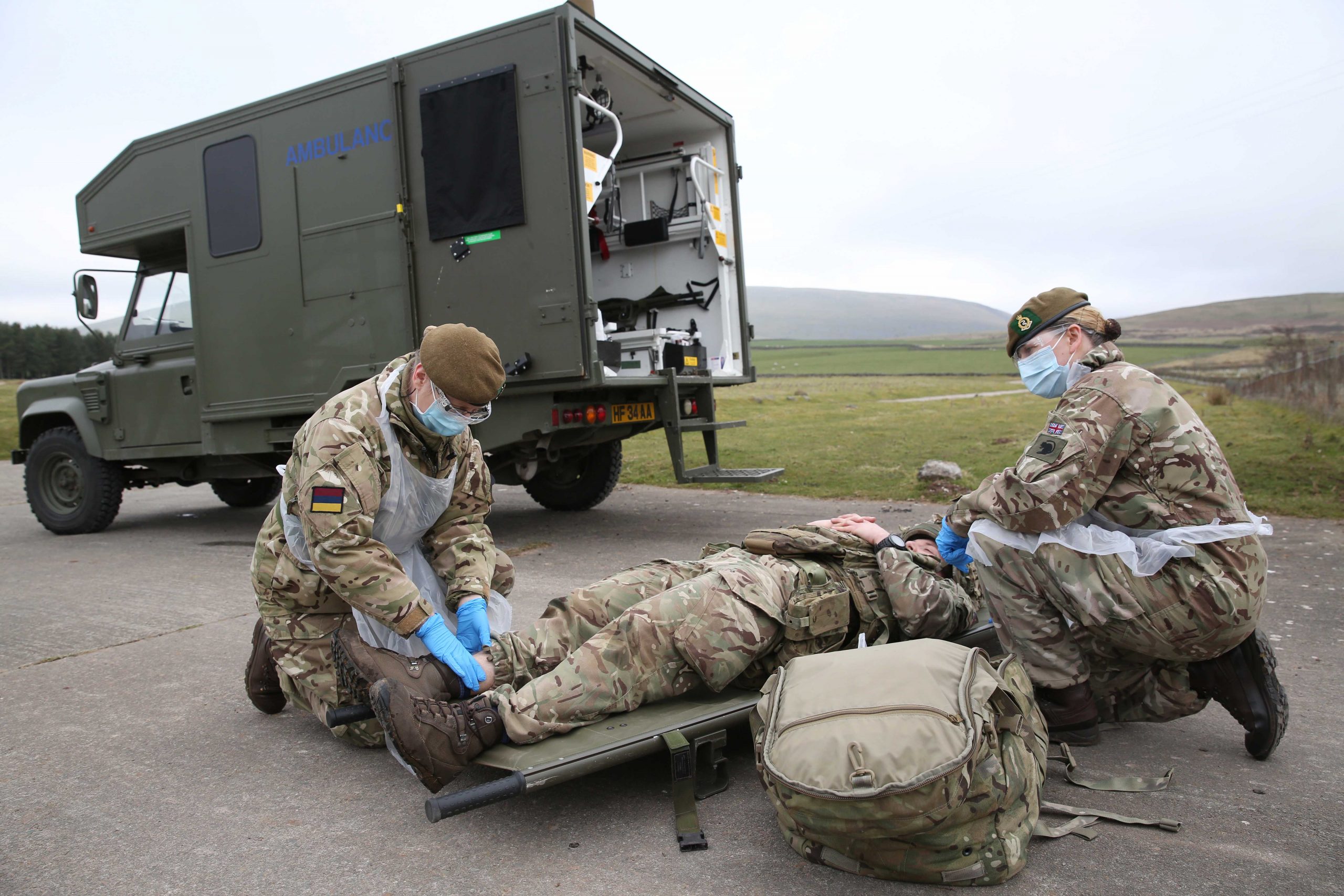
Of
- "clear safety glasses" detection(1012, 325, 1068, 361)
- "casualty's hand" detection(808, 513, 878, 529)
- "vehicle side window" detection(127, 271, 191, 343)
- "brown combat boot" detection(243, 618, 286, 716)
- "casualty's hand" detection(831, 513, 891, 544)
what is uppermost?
"vehicle side window" detection(127, 271, 191, 343)

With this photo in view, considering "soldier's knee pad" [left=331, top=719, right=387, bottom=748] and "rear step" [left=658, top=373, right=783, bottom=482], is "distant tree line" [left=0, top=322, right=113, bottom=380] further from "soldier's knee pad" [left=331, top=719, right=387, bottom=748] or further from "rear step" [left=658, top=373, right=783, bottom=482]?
"soldier's knee pad" [left=331, top=719, right=387, bottom=748]

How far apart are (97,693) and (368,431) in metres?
1.89

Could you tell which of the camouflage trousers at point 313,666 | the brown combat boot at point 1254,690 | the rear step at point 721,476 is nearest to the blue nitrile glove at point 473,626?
the camouflage trousers at point 313,666

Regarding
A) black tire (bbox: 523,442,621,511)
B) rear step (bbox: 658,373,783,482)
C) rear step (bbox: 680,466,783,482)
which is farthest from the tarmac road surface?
black tire (bbox: 523,442,621,511)

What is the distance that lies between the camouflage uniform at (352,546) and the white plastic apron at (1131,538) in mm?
1820

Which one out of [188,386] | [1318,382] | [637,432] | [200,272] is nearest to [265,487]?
[188,386]

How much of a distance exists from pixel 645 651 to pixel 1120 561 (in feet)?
4.80

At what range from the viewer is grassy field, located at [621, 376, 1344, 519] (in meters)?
7.64

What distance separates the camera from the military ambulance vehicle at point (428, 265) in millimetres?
5695

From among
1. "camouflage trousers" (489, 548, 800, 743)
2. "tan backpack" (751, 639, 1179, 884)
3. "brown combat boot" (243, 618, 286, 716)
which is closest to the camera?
"tan backpack" (751, 639, 1179, 884)

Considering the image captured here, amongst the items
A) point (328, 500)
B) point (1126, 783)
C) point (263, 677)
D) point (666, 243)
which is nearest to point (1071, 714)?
point (1126, 783)

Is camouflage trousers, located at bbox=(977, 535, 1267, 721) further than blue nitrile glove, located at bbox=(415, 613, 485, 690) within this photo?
No

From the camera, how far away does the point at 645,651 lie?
8.86 feet

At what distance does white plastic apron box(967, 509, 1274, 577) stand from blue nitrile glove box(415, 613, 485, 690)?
1.70m
